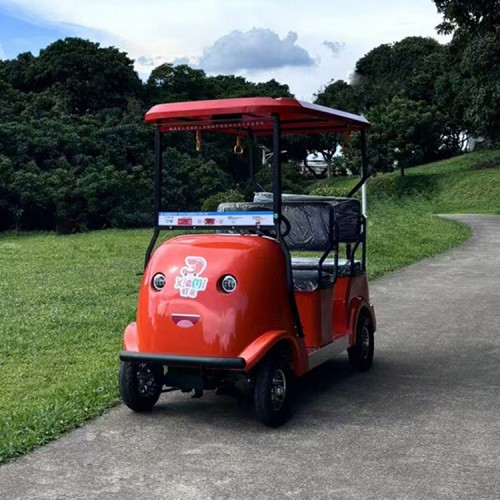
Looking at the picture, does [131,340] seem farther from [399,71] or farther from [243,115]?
[399,71]

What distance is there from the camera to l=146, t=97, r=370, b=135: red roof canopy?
17.9ft

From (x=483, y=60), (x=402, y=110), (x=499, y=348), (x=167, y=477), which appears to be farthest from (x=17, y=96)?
(x=167, y=477)

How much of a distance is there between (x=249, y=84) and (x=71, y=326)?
137ft

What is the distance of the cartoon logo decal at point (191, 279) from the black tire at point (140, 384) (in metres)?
0.60

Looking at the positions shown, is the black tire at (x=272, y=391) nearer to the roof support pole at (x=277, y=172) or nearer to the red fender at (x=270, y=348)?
the red fender at (x=270, y=348)

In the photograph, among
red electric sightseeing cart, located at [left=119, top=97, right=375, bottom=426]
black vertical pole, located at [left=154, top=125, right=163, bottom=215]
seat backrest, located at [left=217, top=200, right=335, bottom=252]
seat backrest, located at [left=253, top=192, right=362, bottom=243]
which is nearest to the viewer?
red electric sightseeing cart, located at [left=119, top=97, right=375, bottom=426]

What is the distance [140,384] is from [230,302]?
98 centimetres

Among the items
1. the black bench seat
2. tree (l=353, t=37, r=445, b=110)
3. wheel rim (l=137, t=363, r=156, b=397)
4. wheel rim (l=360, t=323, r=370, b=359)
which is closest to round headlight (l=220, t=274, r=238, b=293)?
wheel rim (l=137, t=363, r=156, b=397)

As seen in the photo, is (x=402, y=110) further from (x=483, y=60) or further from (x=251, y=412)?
(x=251, y=412)

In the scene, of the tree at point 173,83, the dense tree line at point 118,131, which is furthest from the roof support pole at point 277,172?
the tree at point 173,83

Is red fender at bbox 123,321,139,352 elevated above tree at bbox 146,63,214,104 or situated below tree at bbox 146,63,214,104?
below

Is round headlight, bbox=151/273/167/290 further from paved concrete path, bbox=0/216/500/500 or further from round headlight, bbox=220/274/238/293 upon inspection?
paved concrete path, bbox=0/216/500/500

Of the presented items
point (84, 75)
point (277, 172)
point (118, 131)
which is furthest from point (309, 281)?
point (84, 75)

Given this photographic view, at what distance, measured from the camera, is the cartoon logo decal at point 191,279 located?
16.9ft
